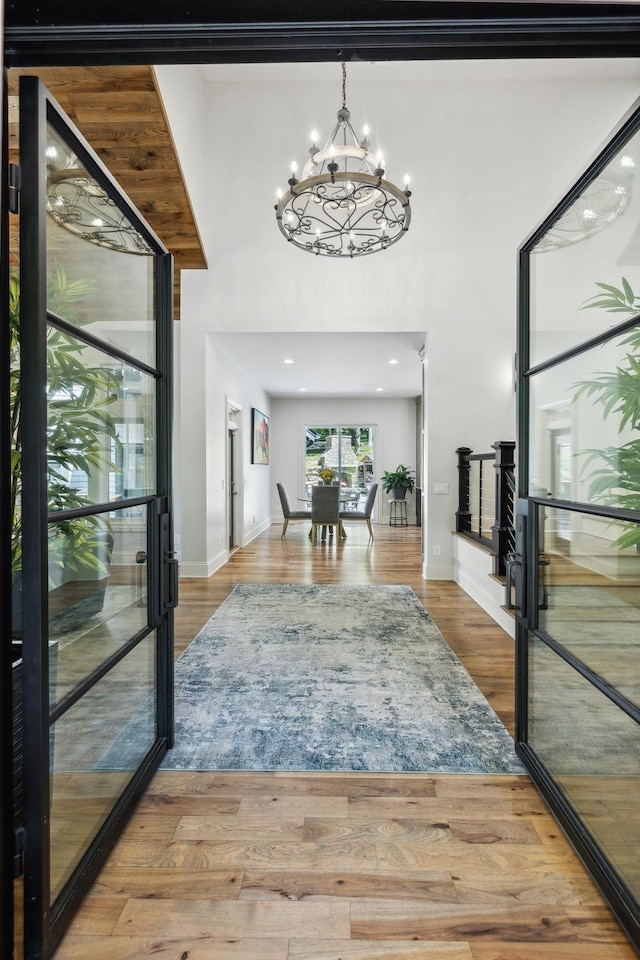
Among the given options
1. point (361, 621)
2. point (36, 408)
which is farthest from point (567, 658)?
point (361, 621)

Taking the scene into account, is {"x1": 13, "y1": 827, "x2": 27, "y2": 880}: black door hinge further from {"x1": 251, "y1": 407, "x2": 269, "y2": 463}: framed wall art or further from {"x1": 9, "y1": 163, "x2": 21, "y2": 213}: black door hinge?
{"x1": 251, "y1": 407, "x2": 269, "y2": 463}: framed wall art

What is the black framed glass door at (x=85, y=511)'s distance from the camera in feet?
3.55

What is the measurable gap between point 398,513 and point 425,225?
19.0ft

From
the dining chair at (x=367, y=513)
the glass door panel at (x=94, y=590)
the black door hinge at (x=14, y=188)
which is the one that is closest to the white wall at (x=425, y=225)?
the dining chair at (x=367, y=513)

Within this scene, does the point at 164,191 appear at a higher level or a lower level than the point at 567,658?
higher

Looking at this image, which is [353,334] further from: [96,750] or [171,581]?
[96,750]

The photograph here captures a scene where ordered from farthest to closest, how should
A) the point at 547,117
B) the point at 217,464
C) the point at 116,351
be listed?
the point at 217,464 < the point at 547,117 < the point at 116,351

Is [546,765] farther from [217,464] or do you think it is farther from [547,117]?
[547,117]

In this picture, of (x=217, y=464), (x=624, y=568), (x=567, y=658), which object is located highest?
(x=217, y=464)

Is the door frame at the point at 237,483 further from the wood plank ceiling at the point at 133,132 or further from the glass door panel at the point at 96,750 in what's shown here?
the glass door panel at the point at 96,750

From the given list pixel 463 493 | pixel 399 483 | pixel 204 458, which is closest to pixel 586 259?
pixel 463 493

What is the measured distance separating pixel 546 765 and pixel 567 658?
480 millimetres

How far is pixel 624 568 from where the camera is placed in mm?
1285

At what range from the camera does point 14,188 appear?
106 cm
